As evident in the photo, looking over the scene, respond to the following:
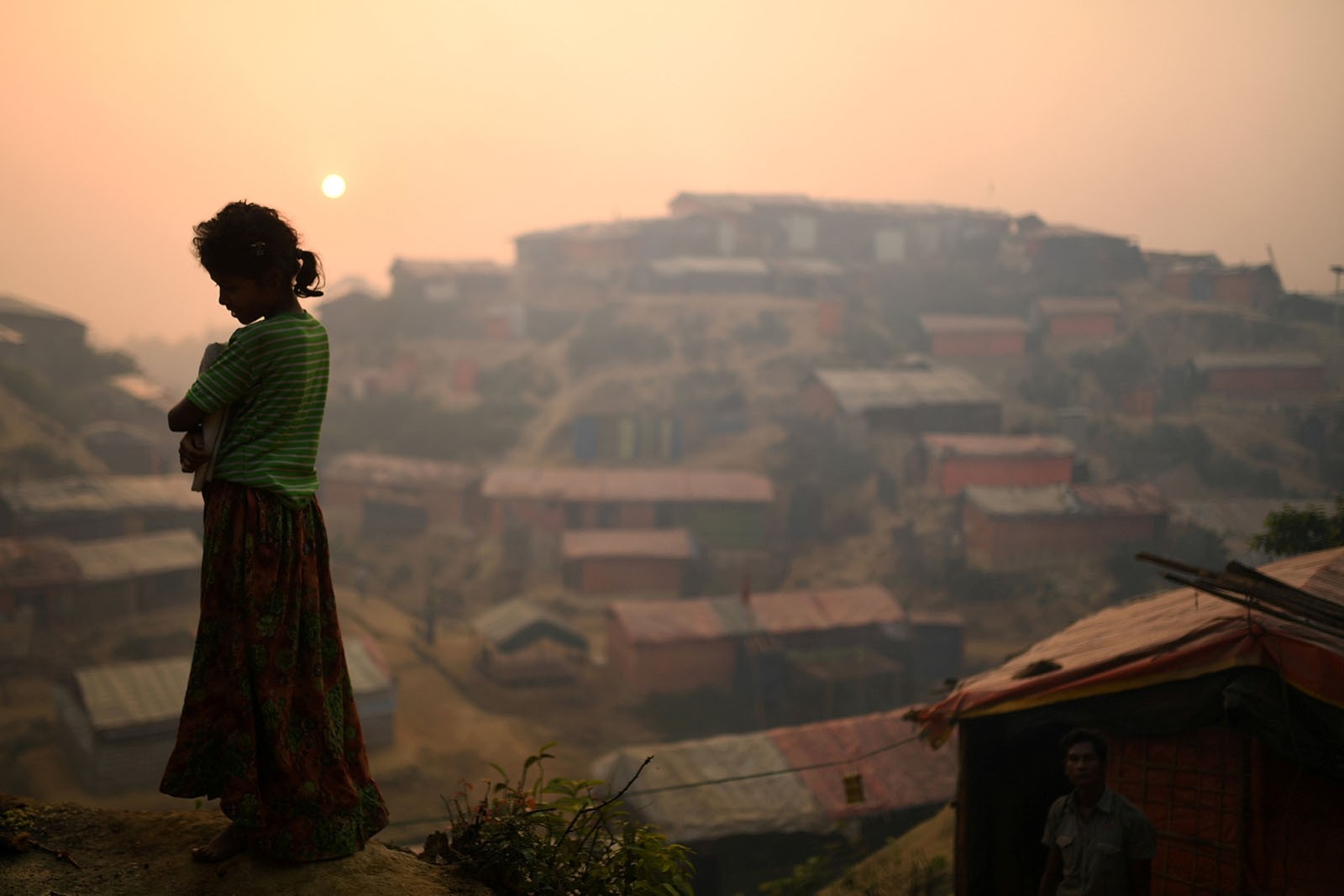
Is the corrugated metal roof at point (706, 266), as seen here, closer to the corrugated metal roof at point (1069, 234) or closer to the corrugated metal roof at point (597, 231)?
the corrugated metal roof at point (597, 231)

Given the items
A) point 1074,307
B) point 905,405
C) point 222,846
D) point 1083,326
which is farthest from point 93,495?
point 1083,326

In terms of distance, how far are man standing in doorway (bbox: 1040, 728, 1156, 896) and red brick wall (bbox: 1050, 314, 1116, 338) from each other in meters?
44.5

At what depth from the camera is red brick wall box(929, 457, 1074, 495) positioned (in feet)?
105

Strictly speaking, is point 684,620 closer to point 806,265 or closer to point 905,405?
point 905,405

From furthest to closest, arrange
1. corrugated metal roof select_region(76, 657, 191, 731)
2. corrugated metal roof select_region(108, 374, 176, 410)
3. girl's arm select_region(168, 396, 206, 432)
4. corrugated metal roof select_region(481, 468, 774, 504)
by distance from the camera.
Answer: corrugated metal roof select_region(108, 374, 176, 410), corrugated metal roof select_region(481, 468, 774, 504), corrugated metal roof select_region(76, 657, 191, 731), girl's arm select_region(168, 396, 206, 432)

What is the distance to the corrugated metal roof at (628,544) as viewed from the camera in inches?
1101

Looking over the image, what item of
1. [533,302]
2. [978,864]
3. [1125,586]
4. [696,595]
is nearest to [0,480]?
[696,595]

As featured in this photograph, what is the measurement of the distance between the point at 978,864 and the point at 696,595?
20953 mm

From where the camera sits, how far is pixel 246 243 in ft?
10.1

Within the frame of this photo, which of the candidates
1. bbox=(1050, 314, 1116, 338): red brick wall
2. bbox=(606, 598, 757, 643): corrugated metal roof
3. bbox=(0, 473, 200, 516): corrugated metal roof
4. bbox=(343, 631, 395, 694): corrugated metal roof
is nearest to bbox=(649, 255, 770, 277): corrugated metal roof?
bbox=(1050, 314, 1116, 338): red brick wall

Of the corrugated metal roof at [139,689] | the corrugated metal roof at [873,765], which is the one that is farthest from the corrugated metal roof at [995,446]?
the corrugated metal roof at [139,689]

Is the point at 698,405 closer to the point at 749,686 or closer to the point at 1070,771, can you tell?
the point at 749,686

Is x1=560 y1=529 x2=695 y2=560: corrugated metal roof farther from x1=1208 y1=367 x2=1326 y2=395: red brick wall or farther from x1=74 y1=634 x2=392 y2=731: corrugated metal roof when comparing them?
x1=1208 y1=367 x2=1326 y2=395: red brick wall

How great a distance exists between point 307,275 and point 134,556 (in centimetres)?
2403
